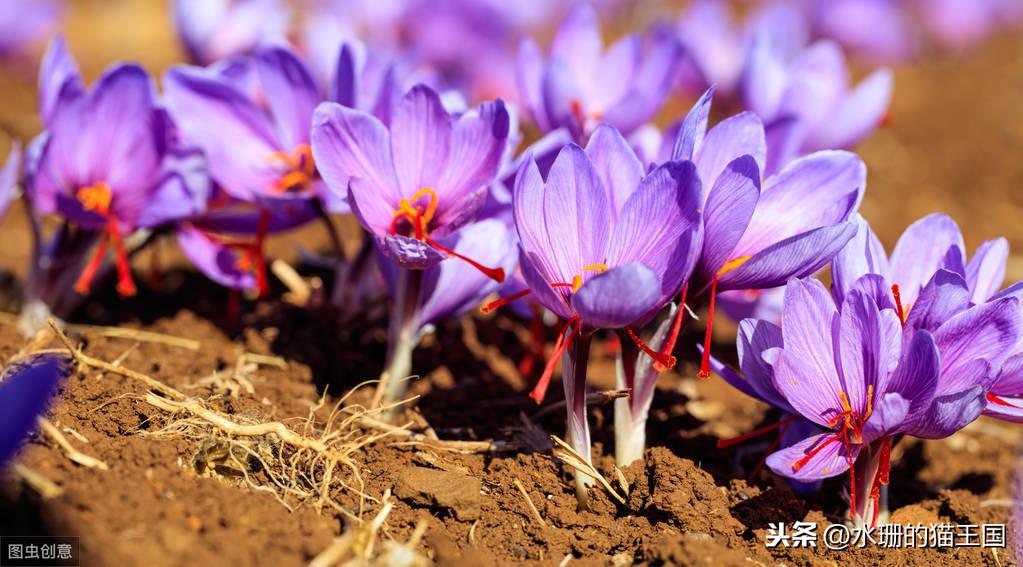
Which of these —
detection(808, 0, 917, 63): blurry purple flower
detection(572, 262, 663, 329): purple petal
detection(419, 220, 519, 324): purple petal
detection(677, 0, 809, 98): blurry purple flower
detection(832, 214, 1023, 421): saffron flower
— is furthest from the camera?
detection(808, 0, 917, 63): blurry purple flower

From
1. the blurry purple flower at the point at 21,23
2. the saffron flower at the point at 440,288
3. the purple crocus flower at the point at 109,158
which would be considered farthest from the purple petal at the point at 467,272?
the blurry purple flower at the point at 21,23

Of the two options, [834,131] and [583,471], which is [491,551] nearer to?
[583,471]

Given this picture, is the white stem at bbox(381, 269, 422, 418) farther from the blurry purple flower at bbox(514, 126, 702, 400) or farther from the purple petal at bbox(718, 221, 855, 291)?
the purple petal at bbox(718, 221, 855, 291)

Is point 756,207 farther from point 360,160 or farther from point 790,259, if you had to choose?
point 360,160

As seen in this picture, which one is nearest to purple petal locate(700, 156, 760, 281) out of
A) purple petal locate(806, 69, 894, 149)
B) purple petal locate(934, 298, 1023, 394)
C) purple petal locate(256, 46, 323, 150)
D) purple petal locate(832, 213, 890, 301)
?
purple petal locate(832, 213, 890, 301)

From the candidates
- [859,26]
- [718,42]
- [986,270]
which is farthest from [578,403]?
[859,26]

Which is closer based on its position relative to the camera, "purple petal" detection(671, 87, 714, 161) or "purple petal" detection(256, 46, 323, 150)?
"purple petal" detection(671, 87, 714, 161)
